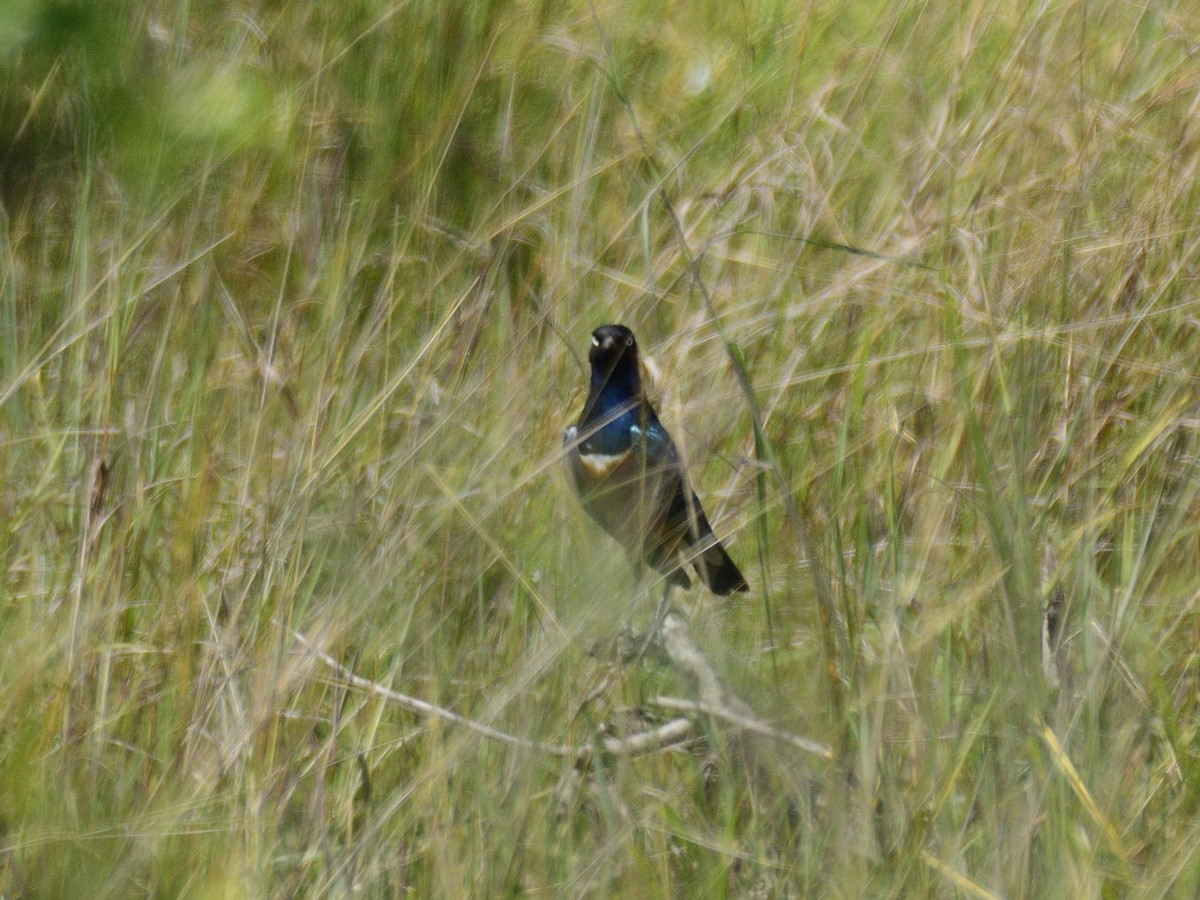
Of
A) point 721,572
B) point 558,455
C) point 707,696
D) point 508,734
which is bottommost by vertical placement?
point 721,572

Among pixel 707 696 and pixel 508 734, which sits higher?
pixel 508 734

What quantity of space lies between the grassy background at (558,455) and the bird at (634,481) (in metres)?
0.06

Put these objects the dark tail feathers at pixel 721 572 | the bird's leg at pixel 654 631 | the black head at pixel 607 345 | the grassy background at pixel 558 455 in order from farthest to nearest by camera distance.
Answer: the black head at pixel 607 345
the dark tail feathers at pixel 721 572
the bird's leg at pixel 654 631
the grassy background at pixel 558 455

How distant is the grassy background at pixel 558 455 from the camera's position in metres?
1.48

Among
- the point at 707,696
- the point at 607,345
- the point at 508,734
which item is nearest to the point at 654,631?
the point at 707,696

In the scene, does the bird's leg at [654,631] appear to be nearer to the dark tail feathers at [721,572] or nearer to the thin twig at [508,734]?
the thin twig at [508,734]

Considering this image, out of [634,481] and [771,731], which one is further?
[634,481]

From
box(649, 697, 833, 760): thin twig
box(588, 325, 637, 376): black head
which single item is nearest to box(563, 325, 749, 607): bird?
box(588, 325, 637, 376): black head

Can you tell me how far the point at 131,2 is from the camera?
2410 millimetres

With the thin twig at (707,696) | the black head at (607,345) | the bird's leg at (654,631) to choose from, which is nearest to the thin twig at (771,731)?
the thin twig at (707,696)

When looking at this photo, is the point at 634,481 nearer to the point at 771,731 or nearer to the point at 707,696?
the point at 707,696

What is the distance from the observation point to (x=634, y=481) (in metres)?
2.29

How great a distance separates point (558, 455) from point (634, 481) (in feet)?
2.36

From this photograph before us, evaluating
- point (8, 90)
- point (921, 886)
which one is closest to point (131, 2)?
point (8, 90)
